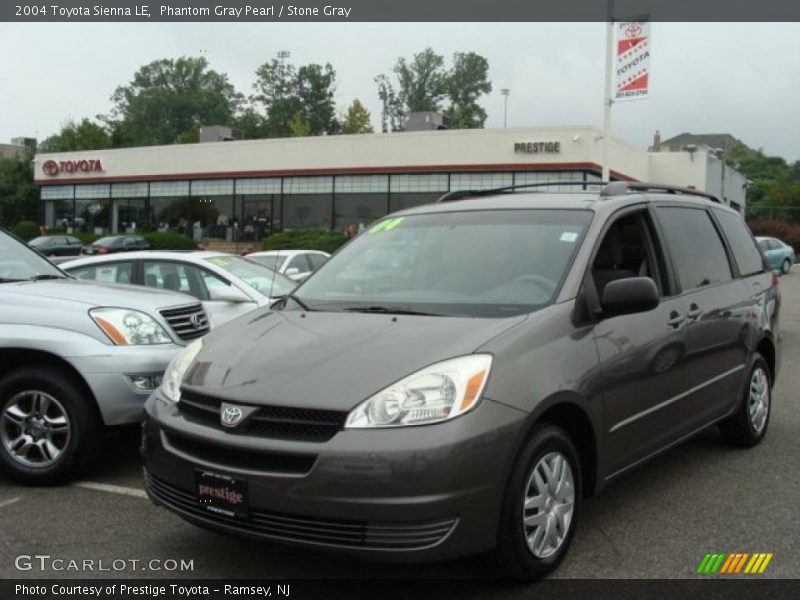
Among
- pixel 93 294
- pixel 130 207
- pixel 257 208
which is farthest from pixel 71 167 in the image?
pixel 93 294

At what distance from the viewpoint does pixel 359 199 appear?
36.8 metres

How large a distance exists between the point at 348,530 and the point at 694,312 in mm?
2783

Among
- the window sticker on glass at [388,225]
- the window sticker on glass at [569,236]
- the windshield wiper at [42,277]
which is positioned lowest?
the windshield wiper at [42,277]

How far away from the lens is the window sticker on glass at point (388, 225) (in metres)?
4.96

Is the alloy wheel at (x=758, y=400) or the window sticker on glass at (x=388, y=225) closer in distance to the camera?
the window sticker on glass at (x=388, y=225)

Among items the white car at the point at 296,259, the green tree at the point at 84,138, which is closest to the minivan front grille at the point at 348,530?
the white car at the point at 296,259

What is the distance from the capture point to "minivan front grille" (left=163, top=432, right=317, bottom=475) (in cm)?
318

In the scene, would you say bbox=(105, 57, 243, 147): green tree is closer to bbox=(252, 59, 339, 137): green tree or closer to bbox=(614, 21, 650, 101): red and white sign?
bbox=(252, 59, 339, 137): green tree

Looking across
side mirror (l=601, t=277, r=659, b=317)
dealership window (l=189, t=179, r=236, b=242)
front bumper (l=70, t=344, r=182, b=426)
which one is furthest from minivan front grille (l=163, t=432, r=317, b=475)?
dealership window (l=189, t=179, r=236, b=242)

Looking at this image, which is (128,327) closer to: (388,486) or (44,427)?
(44,427)

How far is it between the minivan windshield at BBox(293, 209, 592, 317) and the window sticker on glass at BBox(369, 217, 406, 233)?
2 cm

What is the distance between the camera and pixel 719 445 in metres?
5.99

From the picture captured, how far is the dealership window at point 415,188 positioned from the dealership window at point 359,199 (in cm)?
40

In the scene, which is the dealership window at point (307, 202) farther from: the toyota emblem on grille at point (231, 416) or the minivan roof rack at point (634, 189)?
the toyota emblem on grille at point (231, 416)
